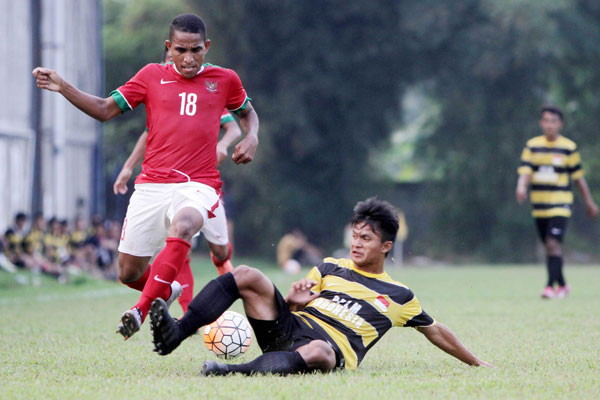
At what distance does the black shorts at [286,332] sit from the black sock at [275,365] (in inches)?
6.1

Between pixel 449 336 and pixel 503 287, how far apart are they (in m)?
9.49

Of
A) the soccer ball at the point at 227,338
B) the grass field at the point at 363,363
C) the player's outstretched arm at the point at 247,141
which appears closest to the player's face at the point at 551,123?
the grass field at the point at 363,363

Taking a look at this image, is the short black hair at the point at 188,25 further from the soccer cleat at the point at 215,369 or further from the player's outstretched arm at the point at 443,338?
the player's outstretched arm at the point at 443,338

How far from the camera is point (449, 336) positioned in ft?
18.0

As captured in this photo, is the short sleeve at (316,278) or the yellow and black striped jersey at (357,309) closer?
the yellow and black striped jersey at (357,309)

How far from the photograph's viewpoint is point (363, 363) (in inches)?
236

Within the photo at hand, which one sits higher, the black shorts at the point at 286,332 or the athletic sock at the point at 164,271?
the athletic sock at the point at 164,271

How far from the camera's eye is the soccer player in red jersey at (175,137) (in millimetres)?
6113

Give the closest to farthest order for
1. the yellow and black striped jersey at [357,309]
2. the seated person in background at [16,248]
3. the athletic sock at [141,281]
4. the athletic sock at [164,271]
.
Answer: the yellow and black striped jersey at [357,309], the athletic sock at [164,271], the athletic sock at [141,281], the seated person in background at [16,248]

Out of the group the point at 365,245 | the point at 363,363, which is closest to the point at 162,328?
the point at 365,245

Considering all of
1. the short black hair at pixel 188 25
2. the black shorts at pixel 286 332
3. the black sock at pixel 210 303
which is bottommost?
the black shorts at pixel 286 332

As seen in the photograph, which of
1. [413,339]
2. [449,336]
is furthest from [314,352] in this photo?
[413,339]

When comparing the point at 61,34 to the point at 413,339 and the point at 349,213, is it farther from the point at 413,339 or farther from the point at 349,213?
the point at 413,339

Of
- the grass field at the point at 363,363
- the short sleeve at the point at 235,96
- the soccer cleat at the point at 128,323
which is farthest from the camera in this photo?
the short sleeve at the point at 235,96
